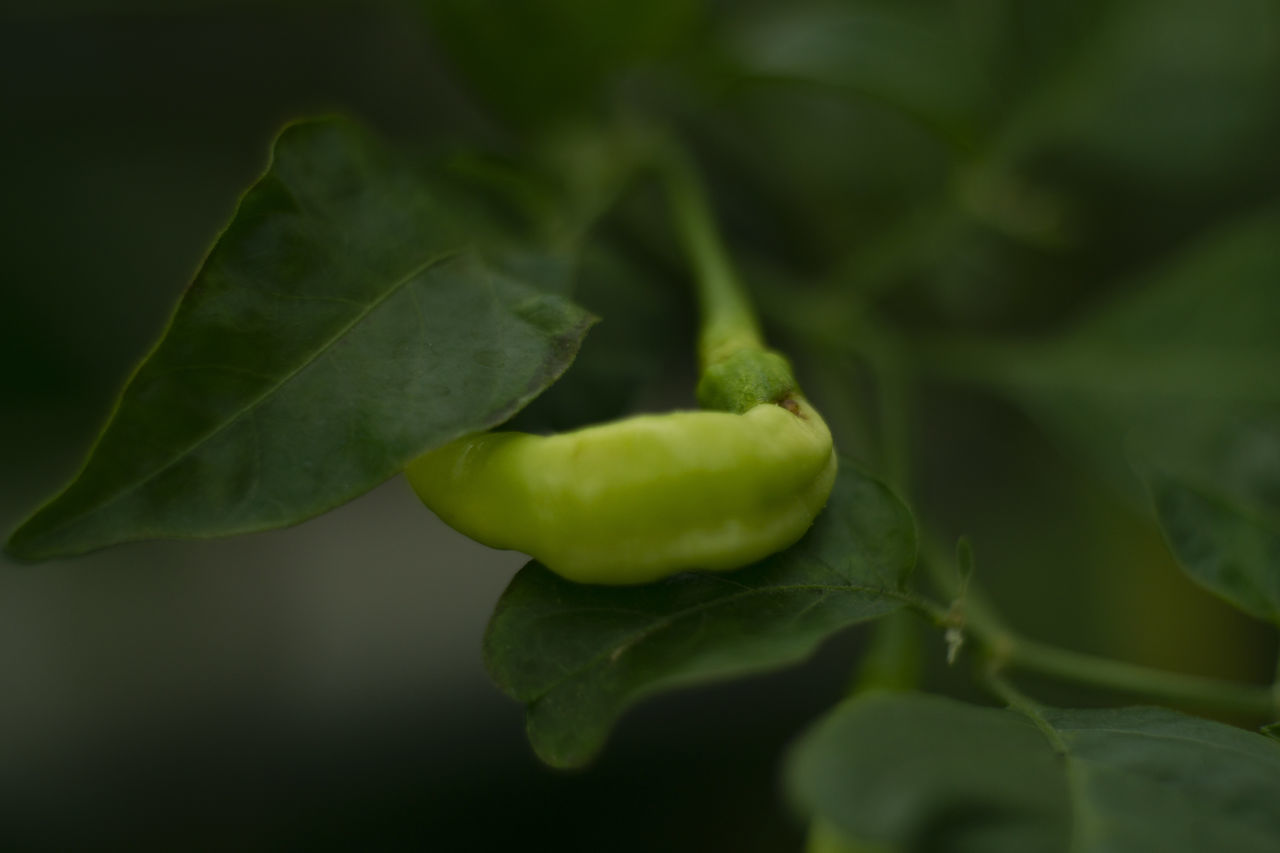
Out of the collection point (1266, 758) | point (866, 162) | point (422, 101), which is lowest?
point (1266, 758)

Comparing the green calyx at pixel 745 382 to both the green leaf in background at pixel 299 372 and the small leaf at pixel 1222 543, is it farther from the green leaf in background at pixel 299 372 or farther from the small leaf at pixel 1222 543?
the small leaf at pixel 1222 543

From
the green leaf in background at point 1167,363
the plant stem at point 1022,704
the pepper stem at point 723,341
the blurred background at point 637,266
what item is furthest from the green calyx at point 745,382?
the green leaf in background at point 1167,363

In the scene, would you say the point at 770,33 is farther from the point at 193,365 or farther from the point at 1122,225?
the point at 193,365

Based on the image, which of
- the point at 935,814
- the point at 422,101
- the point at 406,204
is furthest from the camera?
the point at 422,101

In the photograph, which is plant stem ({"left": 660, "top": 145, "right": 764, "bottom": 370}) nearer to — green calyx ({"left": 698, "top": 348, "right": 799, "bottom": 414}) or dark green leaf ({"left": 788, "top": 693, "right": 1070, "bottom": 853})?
green calyx ({"left": 698, "top": 348, "right": 799, "bottom": 414})

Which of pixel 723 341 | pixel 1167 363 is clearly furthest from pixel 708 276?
pixel 1167 363

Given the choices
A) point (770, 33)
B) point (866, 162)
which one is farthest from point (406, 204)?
point (866, 162)

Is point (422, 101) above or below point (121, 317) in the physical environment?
above

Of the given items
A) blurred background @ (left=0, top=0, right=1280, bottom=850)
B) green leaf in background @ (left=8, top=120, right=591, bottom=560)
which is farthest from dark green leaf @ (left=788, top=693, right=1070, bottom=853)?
blurred background @ (left=0, top=0, right=1280, bottom=850)
